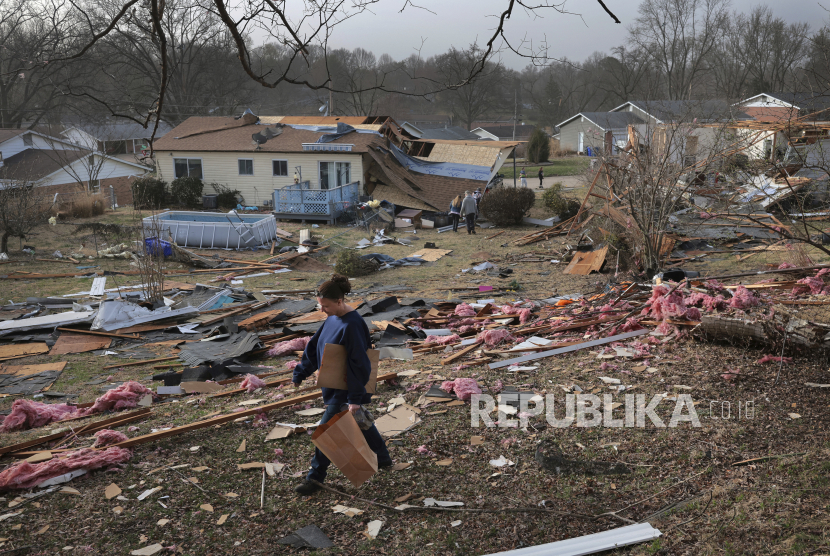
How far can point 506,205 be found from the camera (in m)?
23.8

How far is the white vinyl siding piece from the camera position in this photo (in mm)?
3641

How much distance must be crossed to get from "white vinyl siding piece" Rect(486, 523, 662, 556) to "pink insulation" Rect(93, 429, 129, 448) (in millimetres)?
3363

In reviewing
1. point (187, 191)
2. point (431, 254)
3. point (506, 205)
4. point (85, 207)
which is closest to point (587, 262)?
point (431, 254)

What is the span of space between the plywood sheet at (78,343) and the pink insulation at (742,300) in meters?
9.28

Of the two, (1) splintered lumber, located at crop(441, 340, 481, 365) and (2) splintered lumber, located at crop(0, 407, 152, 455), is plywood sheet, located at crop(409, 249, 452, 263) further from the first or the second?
(2) splintered lumber, located at crop(0, 407, 152, 455)

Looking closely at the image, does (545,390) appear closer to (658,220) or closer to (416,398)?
(416,398)

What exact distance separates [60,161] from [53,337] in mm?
30428

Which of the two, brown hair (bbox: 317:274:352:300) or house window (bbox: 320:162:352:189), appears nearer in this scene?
brown hair (bbox: 317:274:352:300)

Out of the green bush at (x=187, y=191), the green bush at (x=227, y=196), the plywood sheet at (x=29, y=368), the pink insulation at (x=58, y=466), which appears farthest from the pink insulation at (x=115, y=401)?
the green bush at (x=187, y=191)

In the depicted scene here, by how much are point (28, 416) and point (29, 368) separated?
2.89 meters

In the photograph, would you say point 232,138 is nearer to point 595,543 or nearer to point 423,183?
point 423,183

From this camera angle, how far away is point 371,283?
15.0 m

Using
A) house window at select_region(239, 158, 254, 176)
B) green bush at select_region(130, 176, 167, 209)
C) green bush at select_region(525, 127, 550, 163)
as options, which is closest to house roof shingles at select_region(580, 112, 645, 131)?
green bush at select_region(525, 127, 550, 163)

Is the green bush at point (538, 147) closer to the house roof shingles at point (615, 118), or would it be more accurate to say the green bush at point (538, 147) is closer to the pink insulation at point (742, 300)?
the house roof shingles at point (615, 118)
